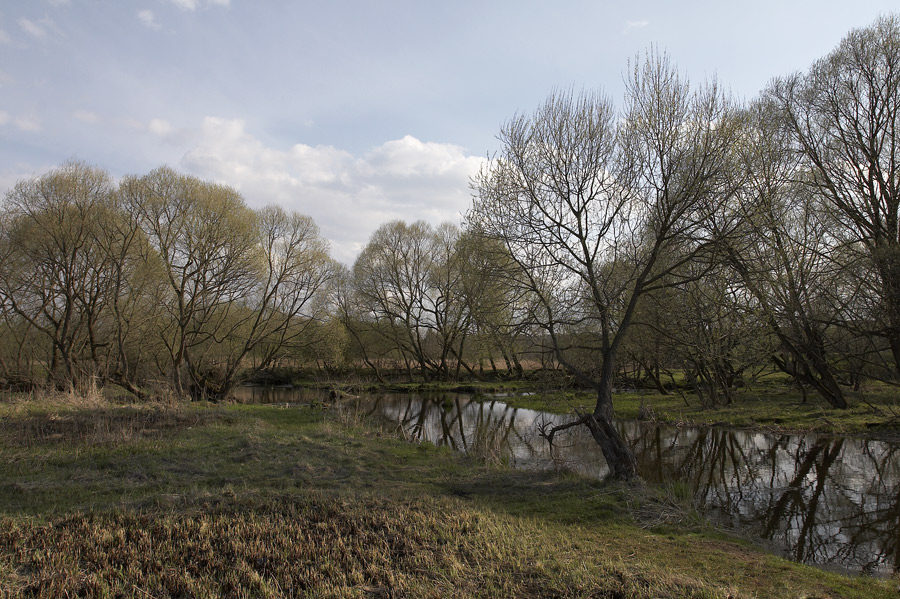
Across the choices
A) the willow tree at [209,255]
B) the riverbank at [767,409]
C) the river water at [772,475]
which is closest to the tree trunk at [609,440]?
the riverbank at [767,409]

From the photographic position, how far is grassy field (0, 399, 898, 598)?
4754 mm

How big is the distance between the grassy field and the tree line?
9.23ft

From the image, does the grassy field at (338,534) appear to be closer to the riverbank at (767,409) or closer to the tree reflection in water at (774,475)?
the tree reflection in water at (774,475)

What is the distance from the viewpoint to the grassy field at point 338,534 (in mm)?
4754

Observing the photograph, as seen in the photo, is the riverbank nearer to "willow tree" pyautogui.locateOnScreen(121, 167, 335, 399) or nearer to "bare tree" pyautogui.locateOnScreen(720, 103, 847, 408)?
"bare tree" pyautogui.locateOnScreen(720, 103, 847, 408)

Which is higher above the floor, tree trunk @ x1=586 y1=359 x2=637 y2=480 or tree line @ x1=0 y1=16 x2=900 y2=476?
tree line @ x1=0 y1=16 x2=900 y2=476

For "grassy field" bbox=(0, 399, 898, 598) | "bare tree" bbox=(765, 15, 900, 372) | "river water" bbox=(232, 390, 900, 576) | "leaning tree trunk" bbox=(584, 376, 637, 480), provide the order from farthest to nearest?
"bare tree" bbox=(765, 15, 900, 372) → "leaning tree trunk" bbox=(584, 376, 637, 480) → "river water" bbox=(232, 390, 900, 576) → "grassy field" bbox=(0, 399, 898, 598)

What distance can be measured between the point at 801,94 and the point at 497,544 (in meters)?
18.7

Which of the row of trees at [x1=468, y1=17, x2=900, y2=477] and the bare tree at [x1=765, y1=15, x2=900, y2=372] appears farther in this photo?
the bare tree at [x1=765, y1=15, x2=900, y2=372]

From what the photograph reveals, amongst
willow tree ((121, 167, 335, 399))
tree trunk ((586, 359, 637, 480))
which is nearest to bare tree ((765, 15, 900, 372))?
tree trunk ((586, 359, 637, 480))

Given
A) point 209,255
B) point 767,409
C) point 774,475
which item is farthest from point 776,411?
point 209,255

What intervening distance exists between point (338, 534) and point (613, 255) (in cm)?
833

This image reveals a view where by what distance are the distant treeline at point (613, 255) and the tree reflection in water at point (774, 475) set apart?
2402 millimetres

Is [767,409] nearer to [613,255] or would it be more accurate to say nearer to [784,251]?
[784,251]
